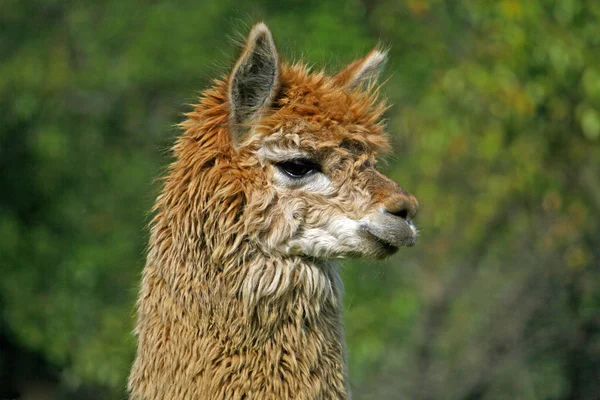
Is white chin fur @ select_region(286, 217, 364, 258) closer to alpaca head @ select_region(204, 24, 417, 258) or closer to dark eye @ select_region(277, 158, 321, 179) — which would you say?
alpaca head @ select_region(204, 24, 417, 258)

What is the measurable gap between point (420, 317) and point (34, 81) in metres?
Result: 5.26

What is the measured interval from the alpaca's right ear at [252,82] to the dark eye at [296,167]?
0.20 m

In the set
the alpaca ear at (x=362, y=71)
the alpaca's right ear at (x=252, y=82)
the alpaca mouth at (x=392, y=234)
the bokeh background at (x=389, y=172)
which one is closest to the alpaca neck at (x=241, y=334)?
the alpaca mouth at (x=392, y=234)

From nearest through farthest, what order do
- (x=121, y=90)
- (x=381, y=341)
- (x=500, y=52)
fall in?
(x=500, y=52)
(x=381, y=341)
(x=121, y=90)

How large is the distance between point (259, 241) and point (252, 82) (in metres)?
0.62

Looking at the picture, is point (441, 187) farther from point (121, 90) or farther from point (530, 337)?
point (121, 90)

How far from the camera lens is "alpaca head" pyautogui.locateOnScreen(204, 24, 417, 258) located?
359cm

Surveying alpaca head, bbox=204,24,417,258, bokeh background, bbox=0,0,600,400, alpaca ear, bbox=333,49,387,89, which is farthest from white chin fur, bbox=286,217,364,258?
bokeh background, bbox=0,0,600,400

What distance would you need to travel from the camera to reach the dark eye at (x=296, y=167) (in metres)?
3.65

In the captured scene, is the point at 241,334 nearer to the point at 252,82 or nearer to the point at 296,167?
the point at 296,167

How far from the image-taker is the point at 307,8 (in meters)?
10.8

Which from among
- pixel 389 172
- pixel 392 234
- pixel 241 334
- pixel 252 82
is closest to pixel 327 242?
pixel 392 234

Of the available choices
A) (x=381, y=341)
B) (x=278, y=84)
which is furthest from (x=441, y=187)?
(x=278, y=84)

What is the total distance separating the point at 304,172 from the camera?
367 cm
